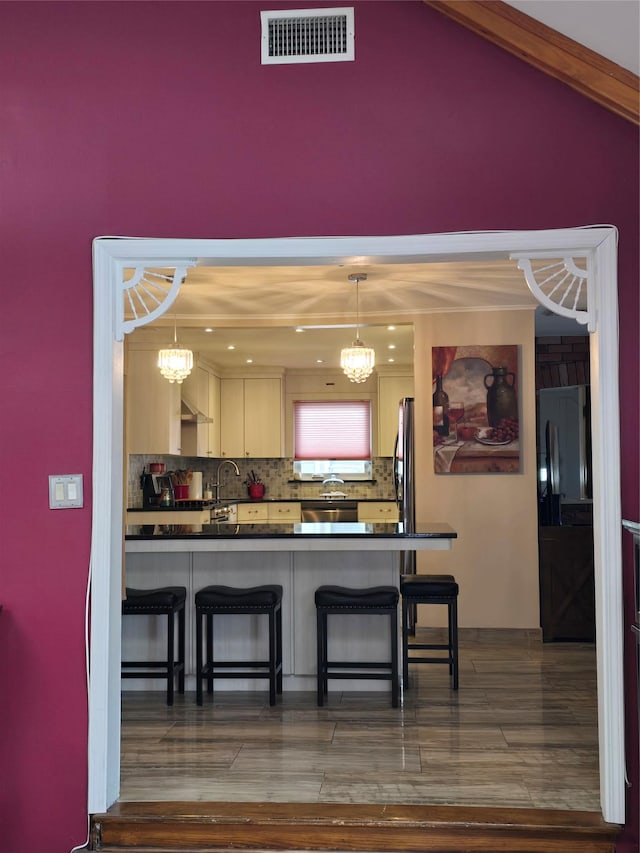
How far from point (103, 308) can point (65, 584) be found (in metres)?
1.04

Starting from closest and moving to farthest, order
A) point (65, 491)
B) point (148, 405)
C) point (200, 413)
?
1. point (65, 491)
2. point (148, 405)
3. point (200, 413)

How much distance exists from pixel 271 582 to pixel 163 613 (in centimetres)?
70

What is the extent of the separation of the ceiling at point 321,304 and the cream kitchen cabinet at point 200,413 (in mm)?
332

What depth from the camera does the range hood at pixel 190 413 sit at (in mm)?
8250

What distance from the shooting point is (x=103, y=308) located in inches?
125

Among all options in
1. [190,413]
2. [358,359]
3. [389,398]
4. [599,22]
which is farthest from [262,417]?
[599,22]

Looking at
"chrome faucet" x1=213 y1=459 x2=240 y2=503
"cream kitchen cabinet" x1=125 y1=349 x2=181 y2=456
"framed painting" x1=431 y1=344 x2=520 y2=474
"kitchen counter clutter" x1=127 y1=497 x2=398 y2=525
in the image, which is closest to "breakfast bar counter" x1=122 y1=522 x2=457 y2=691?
"framed painting" x1=431 y1=344 x2=520 y2=474

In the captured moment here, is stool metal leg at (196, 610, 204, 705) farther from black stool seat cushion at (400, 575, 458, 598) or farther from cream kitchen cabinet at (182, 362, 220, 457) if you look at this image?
cream kitchen cabinet at (182, 362, 220, 457)

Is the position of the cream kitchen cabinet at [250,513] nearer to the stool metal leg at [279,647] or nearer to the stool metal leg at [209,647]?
the stool metal leg at [279,647]

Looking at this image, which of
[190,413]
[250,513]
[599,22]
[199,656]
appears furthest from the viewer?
[250,513]

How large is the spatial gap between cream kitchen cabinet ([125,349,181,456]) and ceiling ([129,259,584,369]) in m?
0.20

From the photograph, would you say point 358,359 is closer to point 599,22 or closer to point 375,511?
point 599,22

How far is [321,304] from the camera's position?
21.4 feet

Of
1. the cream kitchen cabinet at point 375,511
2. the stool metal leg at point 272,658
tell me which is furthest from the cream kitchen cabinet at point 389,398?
the stool metal leg at point 272,658
